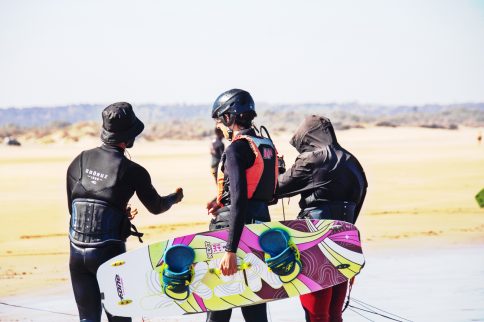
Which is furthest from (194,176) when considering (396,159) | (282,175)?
(282,175)

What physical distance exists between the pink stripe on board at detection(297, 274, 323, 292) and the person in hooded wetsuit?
142 millimetres

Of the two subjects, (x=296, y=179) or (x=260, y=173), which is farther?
(x=296, y=179)

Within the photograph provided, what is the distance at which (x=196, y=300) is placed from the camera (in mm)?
5949

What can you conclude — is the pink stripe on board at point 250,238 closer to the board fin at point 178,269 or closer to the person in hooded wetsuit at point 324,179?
the board fin at point 178,269

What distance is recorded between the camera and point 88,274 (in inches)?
225

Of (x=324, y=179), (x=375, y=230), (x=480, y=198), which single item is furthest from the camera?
(x=480, y=198)

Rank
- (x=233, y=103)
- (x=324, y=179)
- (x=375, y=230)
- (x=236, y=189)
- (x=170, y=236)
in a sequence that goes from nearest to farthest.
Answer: (x=236, y=189) < (x=233, y=103) < (x=324, y=179) < (x=170, y=236) < (x=375, y=230)

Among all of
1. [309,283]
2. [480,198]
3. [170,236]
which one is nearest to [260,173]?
[309,283]

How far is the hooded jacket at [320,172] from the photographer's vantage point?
20.8ft

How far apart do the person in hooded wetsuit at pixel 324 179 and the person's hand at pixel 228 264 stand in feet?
2.21

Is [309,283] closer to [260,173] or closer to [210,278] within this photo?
[210,278]

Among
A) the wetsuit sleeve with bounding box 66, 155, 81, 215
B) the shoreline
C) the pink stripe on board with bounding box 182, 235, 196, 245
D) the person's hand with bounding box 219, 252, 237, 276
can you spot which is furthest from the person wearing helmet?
the shoreline

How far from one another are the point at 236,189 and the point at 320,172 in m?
0.91

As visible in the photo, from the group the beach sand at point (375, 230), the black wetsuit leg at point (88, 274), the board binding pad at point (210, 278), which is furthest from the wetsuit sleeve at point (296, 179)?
the beach sand at point (375, 230)
